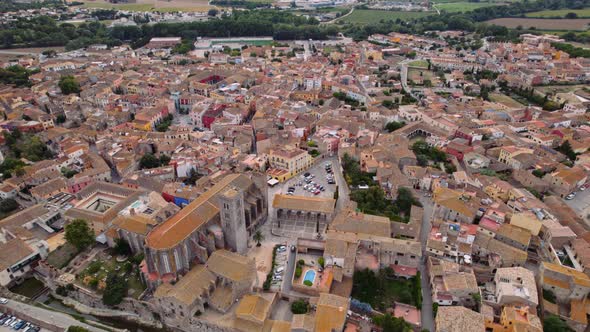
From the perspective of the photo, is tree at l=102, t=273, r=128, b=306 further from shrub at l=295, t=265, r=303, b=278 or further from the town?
shrub at l=295, t=265, r=303, b=278

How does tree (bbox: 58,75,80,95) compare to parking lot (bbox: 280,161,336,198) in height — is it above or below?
above

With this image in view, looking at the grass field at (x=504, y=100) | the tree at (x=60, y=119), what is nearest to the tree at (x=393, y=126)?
the grass field at (x=504, y=100)

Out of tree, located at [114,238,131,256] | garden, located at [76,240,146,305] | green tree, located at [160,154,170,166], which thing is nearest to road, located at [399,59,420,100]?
green tree, located at [160,154,170,166]

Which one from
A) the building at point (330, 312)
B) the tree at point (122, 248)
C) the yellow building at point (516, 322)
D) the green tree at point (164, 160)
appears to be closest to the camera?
the yellow building at point (516, 322)

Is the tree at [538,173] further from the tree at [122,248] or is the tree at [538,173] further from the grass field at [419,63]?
the grass field at [419,63]

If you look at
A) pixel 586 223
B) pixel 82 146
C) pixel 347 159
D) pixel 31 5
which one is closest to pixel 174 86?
pixel 82 146

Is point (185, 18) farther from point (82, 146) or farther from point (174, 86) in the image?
point (82, 146)
